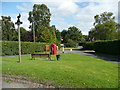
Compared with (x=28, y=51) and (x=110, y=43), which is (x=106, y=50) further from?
(x=28, y=51)

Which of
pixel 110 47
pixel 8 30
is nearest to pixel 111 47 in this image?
pixel 110 47

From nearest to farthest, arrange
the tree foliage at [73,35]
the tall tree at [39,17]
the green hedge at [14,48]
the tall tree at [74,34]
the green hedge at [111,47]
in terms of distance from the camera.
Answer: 1. the green hedge at [14,48]
2. the green hedge at [111,47]
3. the tall tree at [39,17]
4. the tree foliage at [73,35]
5. the tall tree at [74,34]

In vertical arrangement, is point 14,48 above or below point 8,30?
below

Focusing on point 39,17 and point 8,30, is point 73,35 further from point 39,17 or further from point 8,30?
point 8,30

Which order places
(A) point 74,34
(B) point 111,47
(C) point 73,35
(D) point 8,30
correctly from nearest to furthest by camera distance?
(B) point 111,47
(D) point 8,30
(A) point 74,34
(C) point 73,35

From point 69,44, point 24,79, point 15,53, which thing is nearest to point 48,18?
point 69,44

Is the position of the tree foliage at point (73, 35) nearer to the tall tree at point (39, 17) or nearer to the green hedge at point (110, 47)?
the tall tree at point (39, 17)

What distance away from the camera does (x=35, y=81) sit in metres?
5.46

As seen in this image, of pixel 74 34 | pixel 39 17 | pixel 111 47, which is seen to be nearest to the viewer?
pixel 111 47

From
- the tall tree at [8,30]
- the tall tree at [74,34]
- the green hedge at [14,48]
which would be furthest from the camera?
the tall tree at [74,34]

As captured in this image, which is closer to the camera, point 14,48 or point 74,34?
point 14,48

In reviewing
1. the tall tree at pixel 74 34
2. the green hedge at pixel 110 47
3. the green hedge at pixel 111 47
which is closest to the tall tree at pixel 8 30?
the tall tree at pixel 74 34

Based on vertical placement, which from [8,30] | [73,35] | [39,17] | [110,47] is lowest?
[110,47]

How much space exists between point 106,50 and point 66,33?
62428 mm
